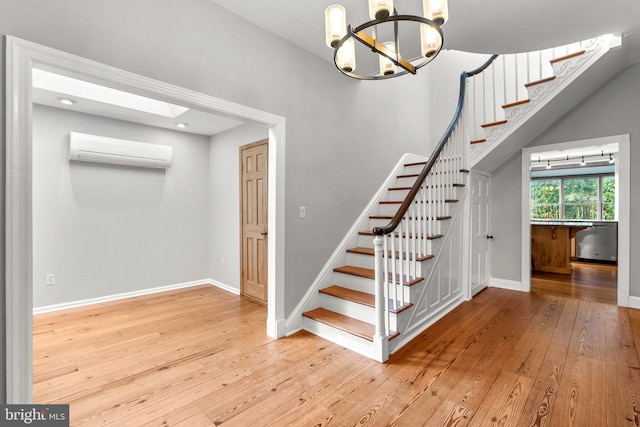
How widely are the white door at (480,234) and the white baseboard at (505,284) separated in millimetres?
91

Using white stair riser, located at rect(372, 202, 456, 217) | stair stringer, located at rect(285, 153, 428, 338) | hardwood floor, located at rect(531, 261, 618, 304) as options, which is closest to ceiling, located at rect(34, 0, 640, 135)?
white stair riser, located at rect(372, 202, 456, 217)

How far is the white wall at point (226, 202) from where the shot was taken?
429 centimetres

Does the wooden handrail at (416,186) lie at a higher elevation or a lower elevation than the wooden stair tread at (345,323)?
higher

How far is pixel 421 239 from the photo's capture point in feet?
9.85

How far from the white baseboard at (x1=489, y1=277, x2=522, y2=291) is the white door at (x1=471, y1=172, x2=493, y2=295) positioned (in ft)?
0.30

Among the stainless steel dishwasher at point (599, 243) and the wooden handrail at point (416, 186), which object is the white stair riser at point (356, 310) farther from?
the stainless steel dishwasher at point (599, 243)

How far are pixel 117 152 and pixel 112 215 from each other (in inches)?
32.4

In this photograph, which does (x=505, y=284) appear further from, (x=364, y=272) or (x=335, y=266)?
(x=335, y=266)

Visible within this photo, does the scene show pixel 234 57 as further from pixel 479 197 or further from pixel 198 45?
pixel 479 197

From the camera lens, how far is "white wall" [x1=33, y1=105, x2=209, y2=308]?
3.43 metres

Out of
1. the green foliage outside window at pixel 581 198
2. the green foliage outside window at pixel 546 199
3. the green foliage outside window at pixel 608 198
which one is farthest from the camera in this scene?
the green foliage outside window at pixel 546 199

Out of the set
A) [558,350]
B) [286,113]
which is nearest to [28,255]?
[286,113]

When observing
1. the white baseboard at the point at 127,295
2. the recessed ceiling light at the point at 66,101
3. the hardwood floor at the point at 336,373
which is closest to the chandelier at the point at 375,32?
the hardwood floor at the point at 336,373

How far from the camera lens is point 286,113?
2.77 metres
